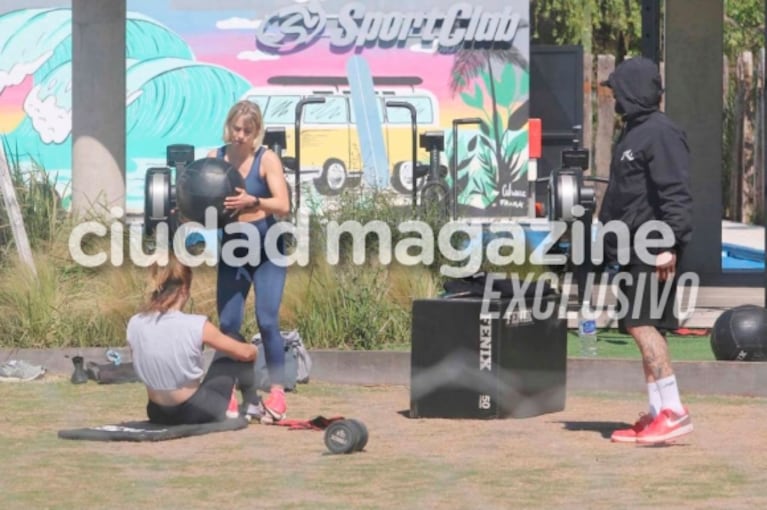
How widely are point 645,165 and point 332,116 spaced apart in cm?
1512

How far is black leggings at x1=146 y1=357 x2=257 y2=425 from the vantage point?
9.59 metres

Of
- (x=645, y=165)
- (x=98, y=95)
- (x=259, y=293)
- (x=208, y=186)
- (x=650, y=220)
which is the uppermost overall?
(x=98, y=95)

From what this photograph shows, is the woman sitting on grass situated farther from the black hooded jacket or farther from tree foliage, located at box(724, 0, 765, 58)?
tree foliage, located at box(724, 0, 765, 58)

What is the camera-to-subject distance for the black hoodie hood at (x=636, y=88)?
9.45 m

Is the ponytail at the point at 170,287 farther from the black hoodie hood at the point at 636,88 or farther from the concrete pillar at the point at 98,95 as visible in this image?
the concrete pillar at the point at 98,95

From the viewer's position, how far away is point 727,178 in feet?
105

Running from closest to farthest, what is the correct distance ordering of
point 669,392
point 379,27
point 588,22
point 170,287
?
1. point 669,392
2. point 170,287
3. point 379,27
4. point 588,22

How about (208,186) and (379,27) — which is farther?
(379,27)

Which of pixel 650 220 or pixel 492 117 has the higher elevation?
pixel 492 117

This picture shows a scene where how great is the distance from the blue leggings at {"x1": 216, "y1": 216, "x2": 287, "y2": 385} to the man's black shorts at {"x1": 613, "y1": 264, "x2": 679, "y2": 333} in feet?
6.76

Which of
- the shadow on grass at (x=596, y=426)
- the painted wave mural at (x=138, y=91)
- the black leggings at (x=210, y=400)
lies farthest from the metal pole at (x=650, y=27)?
the painted wave mural at (x=138, y=91)

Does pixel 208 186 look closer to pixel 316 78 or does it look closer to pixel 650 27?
pixel 650 27

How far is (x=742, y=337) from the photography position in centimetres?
1159

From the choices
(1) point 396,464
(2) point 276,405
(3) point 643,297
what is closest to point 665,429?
(3) point 643,297
